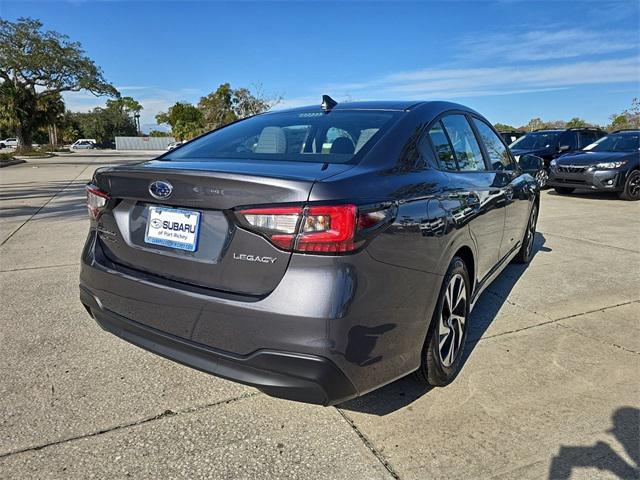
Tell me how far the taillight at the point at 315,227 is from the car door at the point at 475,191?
0.96 metres

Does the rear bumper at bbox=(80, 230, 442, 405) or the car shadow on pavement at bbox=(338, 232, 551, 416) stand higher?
the rear bumper at bbox=(80, 230, 442, 405)

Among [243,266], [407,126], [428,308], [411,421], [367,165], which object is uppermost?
[407,126]

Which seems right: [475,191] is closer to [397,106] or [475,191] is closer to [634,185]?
[397,106]

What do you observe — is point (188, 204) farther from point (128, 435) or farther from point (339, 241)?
point (128, 435)

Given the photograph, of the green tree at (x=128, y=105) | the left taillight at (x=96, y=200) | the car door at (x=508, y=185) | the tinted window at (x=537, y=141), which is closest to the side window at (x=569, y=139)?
the tinted window at (x=537, y=141)

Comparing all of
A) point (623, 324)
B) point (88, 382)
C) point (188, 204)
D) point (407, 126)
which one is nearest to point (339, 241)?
point (188, 204)

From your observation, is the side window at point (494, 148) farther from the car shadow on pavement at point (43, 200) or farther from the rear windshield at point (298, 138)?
the car shadow on pavement at point (43, 200)

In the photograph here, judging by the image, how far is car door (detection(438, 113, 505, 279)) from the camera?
273cm

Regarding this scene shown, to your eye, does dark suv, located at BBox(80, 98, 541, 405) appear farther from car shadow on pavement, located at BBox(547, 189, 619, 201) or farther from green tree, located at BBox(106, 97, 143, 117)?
green tree, located at BBox(106, 97, 143, 117)

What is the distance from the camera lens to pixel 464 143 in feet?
10.5

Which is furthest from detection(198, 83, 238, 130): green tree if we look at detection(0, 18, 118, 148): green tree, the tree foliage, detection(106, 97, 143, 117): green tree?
detection(106, 97, 143, 117): green tree

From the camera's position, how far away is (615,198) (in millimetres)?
11359

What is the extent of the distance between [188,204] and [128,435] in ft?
3.79

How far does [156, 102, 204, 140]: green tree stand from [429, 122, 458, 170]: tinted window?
6278 cm
